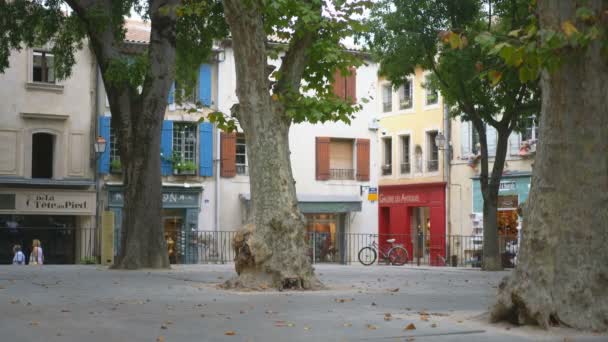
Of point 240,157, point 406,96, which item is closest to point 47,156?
point 240,157

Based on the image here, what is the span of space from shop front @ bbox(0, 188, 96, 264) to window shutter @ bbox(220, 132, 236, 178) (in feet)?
18.8

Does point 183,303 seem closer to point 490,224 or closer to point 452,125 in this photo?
point 490,224

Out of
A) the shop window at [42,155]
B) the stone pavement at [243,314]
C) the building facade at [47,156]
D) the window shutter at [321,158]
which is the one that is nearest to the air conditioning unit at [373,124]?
the window shutter at [321,158]

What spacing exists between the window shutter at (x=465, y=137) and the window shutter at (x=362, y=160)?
4636 mm

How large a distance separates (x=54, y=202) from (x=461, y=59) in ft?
64.1

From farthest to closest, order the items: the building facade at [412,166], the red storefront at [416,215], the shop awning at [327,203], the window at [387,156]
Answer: the window at [387,156] → the building facade at [412,166] → the red storefront at [416,215] → the shop awning at [327,203]

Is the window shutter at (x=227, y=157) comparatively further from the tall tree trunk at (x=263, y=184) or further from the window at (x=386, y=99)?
the tall tree trunk at (x=263, y=184)

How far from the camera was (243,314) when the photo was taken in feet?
34.3

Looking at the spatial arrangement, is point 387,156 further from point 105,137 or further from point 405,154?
point 105,137

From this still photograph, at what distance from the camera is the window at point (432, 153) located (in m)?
48.1

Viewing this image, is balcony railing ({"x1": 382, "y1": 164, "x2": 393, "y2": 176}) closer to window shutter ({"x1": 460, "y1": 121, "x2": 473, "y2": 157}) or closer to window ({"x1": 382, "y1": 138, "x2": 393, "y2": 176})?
window ({"x1": 382, "y1": 138, "x2": 393, "y2": 176})

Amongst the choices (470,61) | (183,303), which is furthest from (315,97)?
(470,61)

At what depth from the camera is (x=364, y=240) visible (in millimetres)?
42750

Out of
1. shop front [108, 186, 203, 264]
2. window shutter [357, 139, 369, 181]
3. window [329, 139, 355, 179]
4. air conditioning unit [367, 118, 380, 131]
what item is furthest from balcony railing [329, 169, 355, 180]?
shop front [108, 186, 203, 264]
